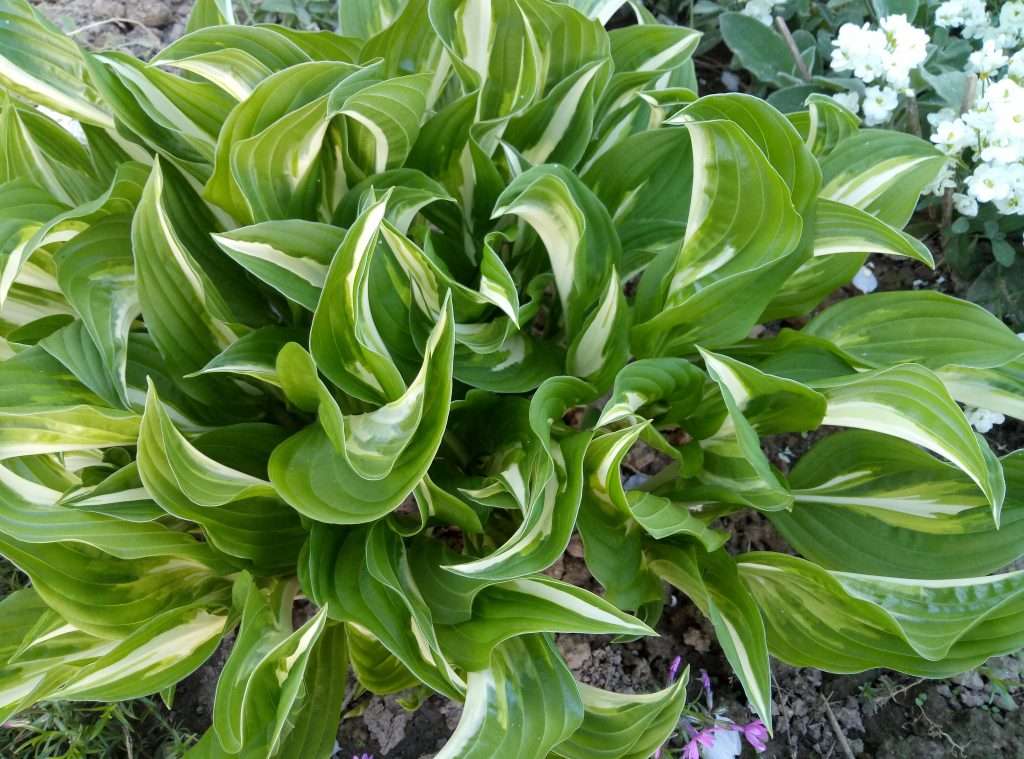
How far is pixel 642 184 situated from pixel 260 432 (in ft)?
2.27

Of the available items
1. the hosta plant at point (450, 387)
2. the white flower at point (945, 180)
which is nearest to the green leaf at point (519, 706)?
the hosta plant at point (450, 387)

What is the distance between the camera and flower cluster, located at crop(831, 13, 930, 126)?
137cm

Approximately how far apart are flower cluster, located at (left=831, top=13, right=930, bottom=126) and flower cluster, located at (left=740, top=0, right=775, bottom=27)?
0.34m

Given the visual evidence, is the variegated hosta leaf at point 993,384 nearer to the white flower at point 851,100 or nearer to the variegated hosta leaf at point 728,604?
Answer: the variegated hosta leaf at point 728,604

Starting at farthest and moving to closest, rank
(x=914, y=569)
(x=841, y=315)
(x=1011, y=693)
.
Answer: (x=1011, y=693), (x=841, y=315), (x=914, y=569)

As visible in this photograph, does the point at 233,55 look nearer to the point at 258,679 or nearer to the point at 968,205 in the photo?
the point at 258,679

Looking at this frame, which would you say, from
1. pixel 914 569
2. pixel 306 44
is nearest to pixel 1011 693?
pixel 914 569

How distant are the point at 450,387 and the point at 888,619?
23.0 inches

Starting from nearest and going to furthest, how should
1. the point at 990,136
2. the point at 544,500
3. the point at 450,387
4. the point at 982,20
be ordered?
the point at 450,387 < the point at 544,500 < the point at 990,136 < the point at 982,20

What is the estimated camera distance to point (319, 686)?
3.96 ft

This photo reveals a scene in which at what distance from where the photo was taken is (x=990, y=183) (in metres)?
1.35

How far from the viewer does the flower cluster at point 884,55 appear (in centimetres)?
137

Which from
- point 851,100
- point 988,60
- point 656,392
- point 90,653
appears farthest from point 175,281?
point 988,60

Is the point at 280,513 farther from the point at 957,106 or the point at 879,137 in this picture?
the point at 957,106
